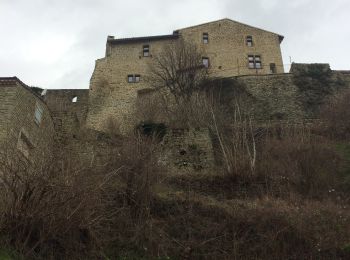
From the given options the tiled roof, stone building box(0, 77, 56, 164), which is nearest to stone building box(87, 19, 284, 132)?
stone building box(0, 77, 56, 164)

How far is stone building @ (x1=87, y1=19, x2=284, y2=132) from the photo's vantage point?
3278cm

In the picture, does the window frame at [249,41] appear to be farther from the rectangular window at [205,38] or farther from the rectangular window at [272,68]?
the rectangular window at [205,38]

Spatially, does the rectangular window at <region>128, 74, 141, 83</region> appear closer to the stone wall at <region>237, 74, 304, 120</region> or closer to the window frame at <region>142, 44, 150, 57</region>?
the window frame at <region>142, 44, 150, 57</region>

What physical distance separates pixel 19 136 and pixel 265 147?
8.83m

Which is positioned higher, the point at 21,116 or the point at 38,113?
the point at 38,113

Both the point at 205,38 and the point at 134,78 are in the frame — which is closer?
the point at 134,78

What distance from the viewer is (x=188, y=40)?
35.5 metres

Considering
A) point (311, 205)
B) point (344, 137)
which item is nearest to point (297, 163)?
point (311, 205)

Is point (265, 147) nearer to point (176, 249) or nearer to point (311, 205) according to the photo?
point (311, 205)

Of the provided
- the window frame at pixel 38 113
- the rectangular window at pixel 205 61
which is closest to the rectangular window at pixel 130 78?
the rectangular window at pixel 205 61

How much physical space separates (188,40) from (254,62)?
15.2 ft

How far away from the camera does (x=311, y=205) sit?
1505 centimetres

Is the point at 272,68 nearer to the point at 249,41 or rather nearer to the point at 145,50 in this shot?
the point at 249,41

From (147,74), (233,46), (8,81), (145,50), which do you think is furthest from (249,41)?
(8,81)
